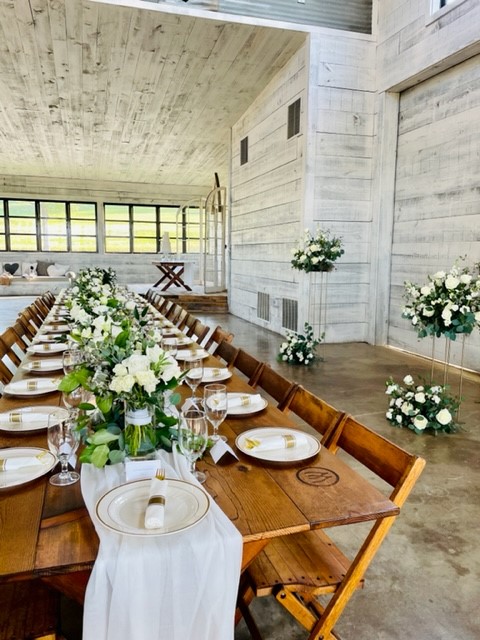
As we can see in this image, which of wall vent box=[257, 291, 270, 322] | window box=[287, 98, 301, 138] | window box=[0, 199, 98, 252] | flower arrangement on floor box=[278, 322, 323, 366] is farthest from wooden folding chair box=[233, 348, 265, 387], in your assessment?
window box=[0, 199, 98, 252]

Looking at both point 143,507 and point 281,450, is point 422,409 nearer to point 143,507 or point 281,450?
point 281,450

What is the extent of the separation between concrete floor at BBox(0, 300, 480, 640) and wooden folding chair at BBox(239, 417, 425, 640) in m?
0.26

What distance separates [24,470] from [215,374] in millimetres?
1138

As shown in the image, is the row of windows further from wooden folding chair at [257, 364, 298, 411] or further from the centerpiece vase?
the centerpiece vase

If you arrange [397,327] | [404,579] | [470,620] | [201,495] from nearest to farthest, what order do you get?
[201,495], [470,620], [404,579], [397,327]

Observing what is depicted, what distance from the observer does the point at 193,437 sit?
4.03 feet

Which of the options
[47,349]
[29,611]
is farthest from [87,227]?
[29,611]

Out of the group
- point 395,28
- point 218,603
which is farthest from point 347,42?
point 218,603

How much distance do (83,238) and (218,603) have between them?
14815 millimetres

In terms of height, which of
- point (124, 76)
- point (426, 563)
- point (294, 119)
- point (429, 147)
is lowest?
point (426, 563)

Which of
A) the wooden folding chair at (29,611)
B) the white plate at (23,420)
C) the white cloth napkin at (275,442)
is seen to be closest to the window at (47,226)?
the white plate at (23,420)

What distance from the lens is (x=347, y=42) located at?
5.68 metres

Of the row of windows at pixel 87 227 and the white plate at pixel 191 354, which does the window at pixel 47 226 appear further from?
the white plate at pixel 191 354

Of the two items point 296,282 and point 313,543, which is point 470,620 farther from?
point 296,282
